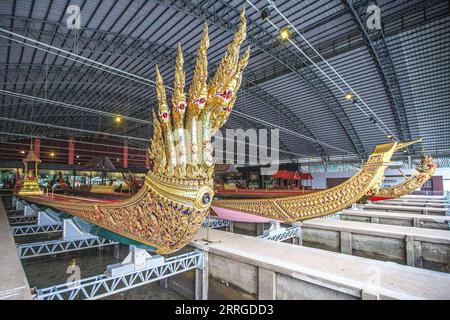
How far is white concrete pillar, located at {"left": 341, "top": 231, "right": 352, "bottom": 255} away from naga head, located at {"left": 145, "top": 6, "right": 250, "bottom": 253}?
6104 mm

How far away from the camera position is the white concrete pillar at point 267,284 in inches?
151

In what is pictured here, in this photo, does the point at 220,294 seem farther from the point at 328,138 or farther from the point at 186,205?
the point at 328,138

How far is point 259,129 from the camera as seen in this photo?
2048 cm

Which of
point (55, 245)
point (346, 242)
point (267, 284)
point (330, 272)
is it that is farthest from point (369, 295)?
point (55, 245)

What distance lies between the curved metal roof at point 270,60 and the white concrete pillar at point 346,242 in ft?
25.1

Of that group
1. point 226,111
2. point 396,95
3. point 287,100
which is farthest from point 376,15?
point 226,111

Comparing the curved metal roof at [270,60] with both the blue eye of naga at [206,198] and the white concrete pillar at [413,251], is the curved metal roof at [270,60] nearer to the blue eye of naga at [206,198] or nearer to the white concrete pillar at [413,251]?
the white concrete pillar at [413,251]

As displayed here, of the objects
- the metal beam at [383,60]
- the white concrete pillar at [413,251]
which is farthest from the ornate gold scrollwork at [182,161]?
the metal beam at [383,60]

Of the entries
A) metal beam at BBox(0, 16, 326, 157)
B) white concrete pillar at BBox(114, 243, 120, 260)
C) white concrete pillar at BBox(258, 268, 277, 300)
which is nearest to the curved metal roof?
metal beam at BBox(0, 16, 326, 157)

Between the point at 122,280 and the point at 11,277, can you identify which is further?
the point at 122,280

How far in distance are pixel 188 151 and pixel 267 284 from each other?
2678 mm

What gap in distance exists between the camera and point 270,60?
1309 cm

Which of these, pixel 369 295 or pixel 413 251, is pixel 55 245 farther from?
pixel 413 251

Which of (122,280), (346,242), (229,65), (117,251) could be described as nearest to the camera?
(229,65)
